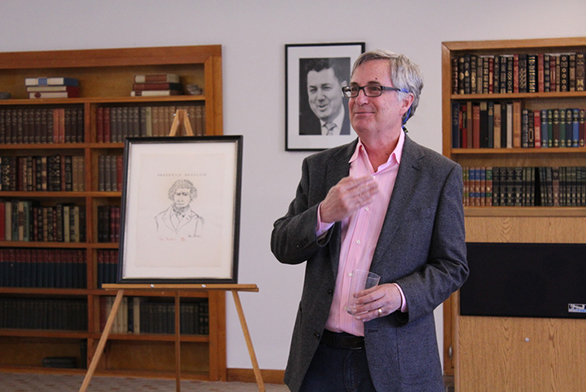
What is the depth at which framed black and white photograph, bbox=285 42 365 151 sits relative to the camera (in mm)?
4191

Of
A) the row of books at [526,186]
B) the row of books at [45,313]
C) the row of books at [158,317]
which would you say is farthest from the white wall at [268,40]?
the row of books at [45,313]

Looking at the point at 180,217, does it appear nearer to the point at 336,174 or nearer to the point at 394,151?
the point at 336,174

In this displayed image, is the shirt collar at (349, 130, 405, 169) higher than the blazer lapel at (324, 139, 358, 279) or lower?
higher

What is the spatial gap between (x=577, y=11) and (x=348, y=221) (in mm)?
3080

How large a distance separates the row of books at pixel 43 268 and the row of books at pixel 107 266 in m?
0.14

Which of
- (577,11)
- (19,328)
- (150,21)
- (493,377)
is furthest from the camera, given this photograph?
(19,328)

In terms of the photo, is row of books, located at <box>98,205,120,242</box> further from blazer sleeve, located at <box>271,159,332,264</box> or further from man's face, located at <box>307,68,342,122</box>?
blazer sleeve, located at <box>271,159,332,264</box>

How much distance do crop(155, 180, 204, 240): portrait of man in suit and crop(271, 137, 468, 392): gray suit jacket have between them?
4.38ft

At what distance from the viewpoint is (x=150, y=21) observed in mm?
4398

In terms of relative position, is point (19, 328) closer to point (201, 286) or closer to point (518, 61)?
point (201, 286)

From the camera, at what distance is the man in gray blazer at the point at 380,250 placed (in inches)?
65.1

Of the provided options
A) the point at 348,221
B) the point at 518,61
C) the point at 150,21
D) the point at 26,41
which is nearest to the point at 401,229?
the point at 348,221

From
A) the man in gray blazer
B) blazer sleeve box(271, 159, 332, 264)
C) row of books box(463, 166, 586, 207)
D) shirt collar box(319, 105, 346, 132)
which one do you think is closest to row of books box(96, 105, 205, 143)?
shirt collar box(319, 105, 346, 132)

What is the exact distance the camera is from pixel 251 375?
4.37m
